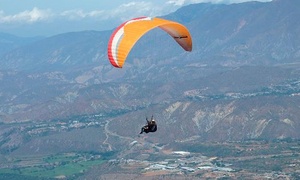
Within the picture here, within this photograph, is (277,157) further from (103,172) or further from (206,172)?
(103,172)

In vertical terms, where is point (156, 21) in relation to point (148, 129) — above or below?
above

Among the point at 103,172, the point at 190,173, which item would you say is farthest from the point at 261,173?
the point at 103,172

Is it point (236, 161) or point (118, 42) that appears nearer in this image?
point (118, 42)

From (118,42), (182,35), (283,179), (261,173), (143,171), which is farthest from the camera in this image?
(143,171)

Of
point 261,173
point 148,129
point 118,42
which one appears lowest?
point 261,173

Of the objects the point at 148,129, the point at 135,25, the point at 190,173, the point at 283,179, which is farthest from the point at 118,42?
the point at 190,173

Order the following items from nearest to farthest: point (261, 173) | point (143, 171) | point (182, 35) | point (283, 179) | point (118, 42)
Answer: point (118, 42), point (182, 35), point (283, 179), point (261, 173), point (143, 171)

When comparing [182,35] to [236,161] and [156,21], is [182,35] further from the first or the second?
[236,161]
